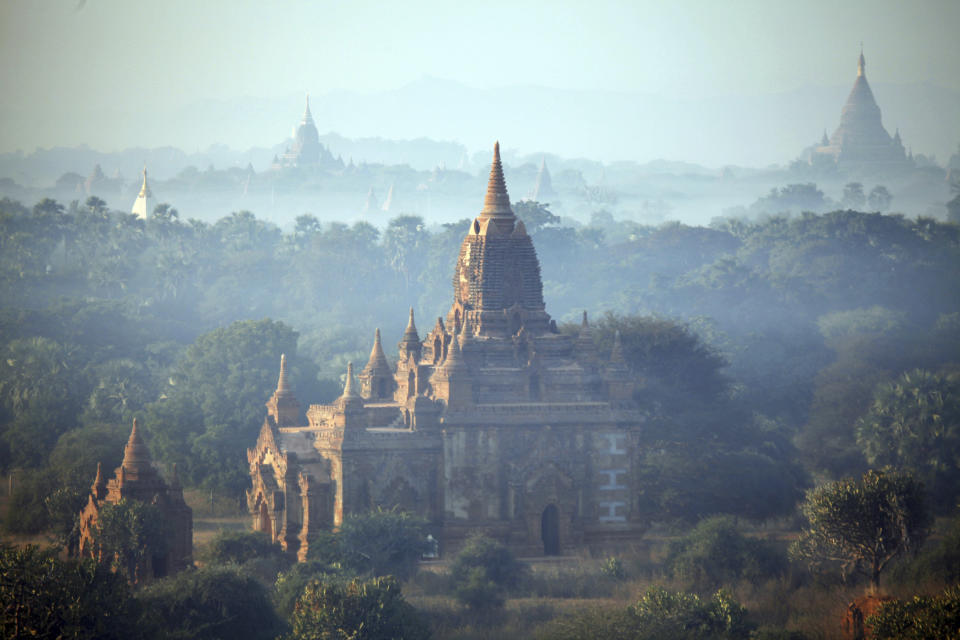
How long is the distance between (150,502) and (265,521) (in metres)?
6.27

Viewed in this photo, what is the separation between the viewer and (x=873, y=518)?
164 feet

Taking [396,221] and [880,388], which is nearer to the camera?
[880,388]

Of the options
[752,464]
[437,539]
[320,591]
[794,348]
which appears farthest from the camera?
[794,348]

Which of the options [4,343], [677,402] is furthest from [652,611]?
[4,343]

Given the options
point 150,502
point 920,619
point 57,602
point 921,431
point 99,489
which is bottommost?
point 920,619

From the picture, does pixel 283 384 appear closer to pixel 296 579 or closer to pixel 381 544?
pixel 381 544

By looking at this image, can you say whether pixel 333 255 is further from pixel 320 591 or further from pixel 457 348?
pixel 320 591

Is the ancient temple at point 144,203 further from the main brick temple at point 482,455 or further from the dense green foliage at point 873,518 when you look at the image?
the dense green foliage at point 873,518

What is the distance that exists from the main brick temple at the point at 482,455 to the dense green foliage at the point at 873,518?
814 centimetres

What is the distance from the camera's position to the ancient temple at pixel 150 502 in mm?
49875

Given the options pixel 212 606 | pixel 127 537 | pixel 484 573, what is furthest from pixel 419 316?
pixel 212 606

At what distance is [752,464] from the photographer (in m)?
62.5

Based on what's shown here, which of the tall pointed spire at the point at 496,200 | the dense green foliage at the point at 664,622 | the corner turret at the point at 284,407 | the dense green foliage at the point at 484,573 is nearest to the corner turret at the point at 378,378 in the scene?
the corner turret at the point at 284,407

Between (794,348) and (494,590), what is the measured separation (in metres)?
53.9
